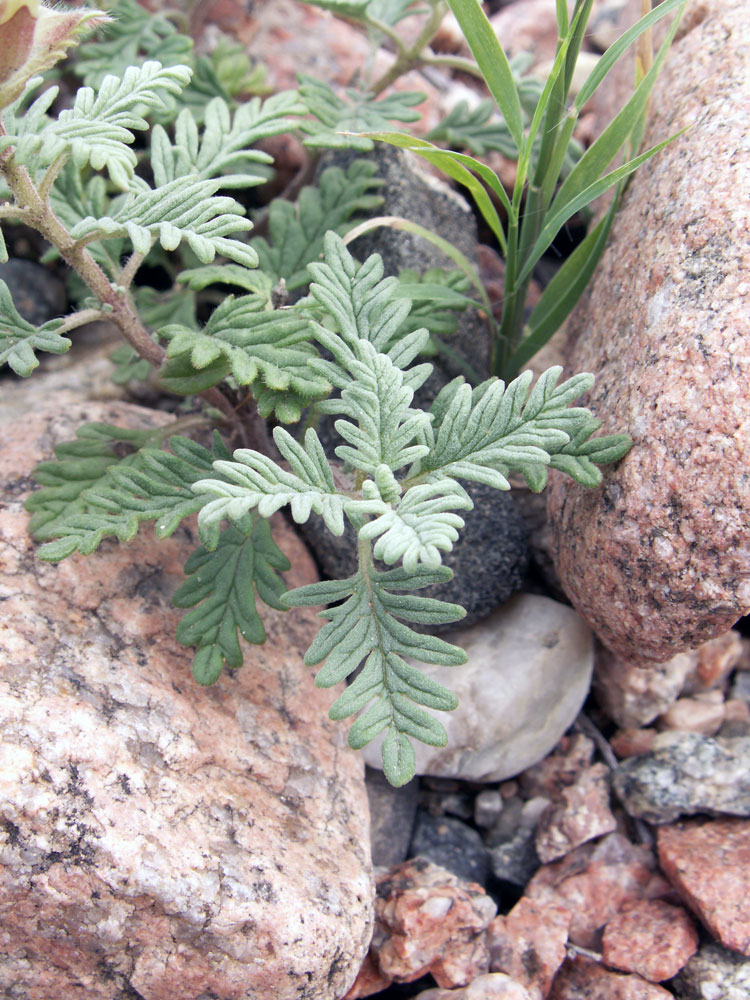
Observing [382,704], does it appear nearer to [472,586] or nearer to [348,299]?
Result: [472,586]

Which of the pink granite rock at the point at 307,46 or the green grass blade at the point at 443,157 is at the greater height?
the green grass blade at the point at 443,157

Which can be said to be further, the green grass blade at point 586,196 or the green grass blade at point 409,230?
the green grass blade at point 409,230

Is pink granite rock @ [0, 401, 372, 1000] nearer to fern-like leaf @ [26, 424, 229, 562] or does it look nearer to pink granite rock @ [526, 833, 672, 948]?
fern-like leaf @ [26, 424, 229, 562]

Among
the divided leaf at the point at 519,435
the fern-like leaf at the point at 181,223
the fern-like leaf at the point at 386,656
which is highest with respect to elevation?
the fern-like leaf at the point at 181,223

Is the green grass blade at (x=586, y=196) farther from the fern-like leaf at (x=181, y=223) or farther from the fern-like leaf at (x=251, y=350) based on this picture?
the fern-like leaf at (x=181, y=223)

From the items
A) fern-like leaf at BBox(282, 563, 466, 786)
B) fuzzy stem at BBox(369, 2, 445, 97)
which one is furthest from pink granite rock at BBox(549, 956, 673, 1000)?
fuzzy stem at BBox(369, 2, 445, 97)

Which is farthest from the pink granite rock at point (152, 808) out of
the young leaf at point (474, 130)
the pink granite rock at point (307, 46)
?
the pink granite rock at point (307, 46)
